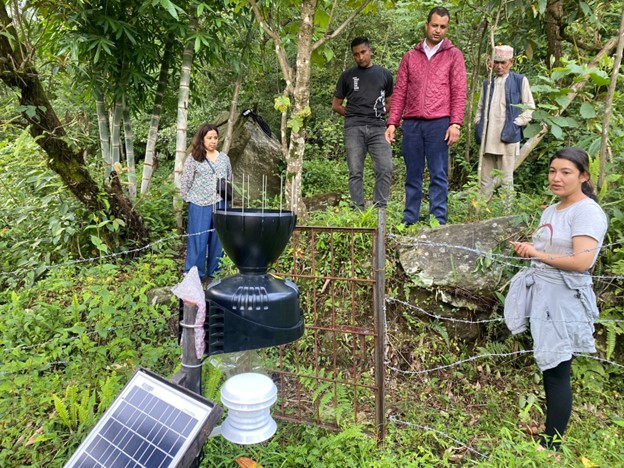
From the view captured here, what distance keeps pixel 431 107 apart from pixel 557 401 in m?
2.59

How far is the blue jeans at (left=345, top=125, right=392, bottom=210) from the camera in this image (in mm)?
4406

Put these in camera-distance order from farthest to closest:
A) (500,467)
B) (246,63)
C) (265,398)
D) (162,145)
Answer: (162,145) < (246,63) < (500,467) < (265,398)

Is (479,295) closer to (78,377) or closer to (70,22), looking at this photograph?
(78,377)

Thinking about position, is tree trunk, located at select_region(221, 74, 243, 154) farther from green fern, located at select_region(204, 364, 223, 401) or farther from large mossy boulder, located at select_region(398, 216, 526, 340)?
green fern, located at select_region(204, 364, 223, 401)

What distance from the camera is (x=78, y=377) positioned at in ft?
9.21

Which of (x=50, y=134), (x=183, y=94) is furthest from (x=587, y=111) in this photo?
(x=50, y=134)

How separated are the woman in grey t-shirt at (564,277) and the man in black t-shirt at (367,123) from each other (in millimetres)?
2168

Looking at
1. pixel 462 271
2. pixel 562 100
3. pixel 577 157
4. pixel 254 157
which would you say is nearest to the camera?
pixel 577 157

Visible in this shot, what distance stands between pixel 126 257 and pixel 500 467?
412 cm

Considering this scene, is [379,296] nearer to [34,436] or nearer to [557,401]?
[557,401]

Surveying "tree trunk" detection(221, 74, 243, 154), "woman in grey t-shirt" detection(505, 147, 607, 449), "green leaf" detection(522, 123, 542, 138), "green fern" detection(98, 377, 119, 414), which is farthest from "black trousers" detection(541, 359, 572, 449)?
"tree trunk" detection(221, 74, 243, 154)

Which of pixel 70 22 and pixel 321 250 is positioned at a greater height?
pixel 70 22

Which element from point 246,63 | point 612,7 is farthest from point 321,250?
point 612,7

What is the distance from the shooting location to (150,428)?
1.06 meters
